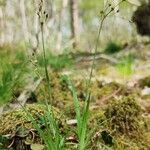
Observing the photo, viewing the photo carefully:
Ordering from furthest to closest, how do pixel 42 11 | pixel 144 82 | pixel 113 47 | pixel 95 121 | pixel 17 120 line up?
pixel 113 47, pixel 144 82, pixel 95 121, pixel 17 120, pixel 42 11

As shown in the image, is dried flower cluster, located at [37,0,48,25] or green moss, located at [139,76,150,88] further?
green moss, located at [139,76,150,88]

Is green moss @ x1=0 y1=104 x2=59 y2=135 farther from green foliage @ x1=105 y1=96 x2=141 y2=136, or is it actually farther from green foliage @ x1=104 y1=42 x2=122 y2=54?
green foliage @ x1=104 y1=42 x2=122 y2=54

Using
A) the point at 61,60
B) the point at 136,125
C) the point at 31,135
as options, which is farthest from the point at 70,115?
the point at 61,60

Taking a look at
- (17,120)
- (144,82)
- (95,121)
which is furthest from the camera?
(144,82)

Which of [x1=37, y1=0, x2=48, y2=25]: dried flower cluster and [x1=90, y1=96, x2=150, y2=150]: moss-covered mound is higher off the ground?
[x1=37, y1=0, x2=48, y2=25]: dried flower cluster

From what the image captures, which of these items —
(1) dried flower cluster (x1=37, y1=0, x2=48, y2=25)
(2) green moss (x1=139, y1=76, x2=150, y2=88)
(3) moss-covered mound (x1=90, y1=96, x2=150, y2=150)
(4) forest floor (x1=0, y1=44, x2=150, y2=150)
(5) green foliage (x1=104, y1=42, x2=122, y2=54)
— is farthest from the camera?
(5) green foliage (x1=104, y1=42, x2=122, y2=54)

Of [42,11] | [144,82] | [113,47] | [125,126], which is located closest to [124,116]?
[125,126]

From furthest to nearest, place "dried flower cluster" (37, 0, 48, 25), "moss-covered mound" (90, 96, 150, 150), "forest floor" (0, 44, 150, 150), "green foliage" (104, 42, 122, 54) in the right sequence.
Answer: "green foliage" (104, 42, 122, 54), "moss-covered mound" (90, 96, 150, 150), "forest floor" (0, 44, 150, 150), "dried flower cluster" (37, 0, 48, 25)

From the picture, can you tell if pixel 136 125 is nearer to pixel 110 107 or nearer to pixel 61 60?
pixel 110 107

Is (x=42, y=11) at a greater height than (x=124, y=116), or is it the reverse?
(x=42, y=11)

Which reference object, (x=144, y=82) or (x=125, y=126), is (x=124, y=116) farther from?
(x=144, y=82)

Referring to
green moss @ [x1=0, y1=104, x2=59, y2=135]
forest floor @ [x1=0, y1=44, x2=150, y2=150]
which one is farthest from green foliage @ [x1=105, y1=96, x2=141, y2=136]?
green moss @ [x1=0, y1=104, x2=59, y2=135]
